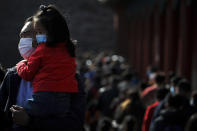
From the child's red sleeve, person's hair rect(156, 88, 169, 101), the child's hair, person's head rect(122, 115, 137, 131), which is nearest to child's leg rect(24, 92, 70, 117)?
the child's red sleeve

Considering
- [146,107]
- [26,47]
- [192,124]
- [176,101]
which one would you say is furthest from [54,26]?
[146,107]

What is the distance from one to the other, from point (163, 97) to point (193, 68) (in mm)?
6806

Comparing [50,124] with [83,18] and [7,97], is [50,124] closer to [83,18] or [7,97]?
[7,97]

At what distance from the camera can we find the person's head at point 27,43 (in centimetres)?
240

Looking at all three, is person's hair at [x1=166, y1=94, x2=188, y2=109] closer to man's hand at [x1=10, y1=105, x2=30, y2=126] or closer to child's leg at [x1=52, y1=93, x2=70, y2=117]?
child's leg at [x1=52, y1=93, x2=70, y2=117]

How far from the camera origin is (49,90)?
2.22 m

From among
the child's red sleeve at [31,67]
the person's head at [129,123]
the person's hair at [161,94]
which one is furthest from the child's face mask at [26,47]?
the person's head at [129,123]

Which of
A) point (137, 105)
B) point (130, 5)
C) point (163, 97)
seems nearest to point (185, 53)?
point (137, 105)

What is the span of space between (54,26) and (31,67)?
24 cm

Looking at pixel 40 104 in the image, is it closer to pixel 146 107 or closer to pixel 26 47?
pixel 26 47

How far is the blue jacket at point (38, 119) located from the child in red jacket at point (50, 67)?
0.04m

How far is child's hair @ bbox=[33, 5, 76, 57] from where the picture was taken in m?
2.32

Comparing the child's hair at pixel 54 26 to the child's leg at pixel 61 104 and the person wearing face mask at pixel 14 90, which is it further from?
the child's leg at pixel 61 104

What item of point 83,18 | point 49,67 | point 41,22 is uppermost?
point 41,22
